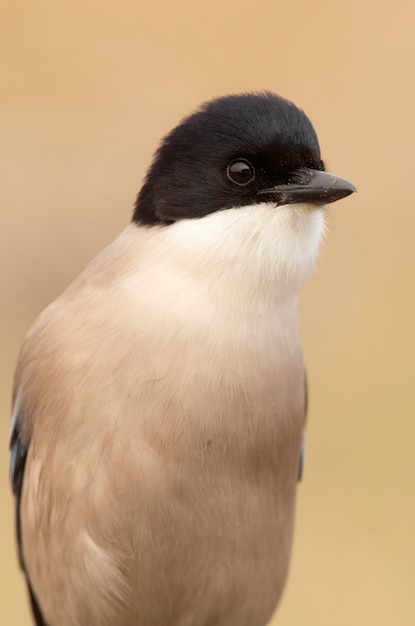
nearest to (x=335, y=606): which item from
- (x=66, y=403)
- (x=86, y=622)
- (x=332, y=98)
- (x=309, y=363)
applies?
(x=309, y=363)

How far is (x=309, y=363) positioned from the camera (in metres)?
6.21

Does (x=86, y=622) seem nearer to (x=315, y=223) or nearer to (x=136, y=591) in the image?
(x=136, y=591)

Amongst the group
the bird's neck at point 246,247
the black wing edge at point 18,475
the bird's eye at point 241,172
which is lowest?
the black wing edge at point 18,475

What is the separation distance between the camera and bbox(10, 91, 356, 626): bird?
2.94 m

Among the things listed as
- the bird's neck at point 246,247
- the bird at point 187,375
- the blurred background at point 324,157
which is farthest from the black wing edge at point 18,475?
the blurred background at point 324,157

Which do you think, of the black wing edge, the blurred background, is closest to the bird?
the black wing edge

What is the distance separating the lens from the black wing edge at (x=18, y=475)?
3283 mm

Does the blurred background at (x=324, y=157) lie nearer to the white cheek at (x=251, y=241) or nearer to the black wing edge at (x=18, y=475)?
the black wing edge at (x=18, y=475)

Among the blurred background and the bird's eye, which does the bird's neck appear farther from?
the blurred background

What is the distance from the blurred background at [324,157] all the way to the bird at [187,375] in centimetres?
228

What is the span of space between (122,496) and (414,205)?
4.08m

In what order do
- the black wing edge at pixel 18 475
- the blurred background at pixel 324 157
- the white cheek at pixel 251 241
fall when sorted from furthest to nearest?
the blurred background at pixel 324 157, the black wing edge at pixel 18 475, the white cheek at pixel 251 241

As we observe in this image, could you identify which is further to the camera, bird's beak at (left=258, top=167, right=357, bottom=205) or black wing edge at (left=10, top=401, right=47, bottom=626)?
black wing edge at (left=10, top=401, right=47, bottom=626)

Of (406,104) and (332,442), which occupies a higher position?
(406,104)
